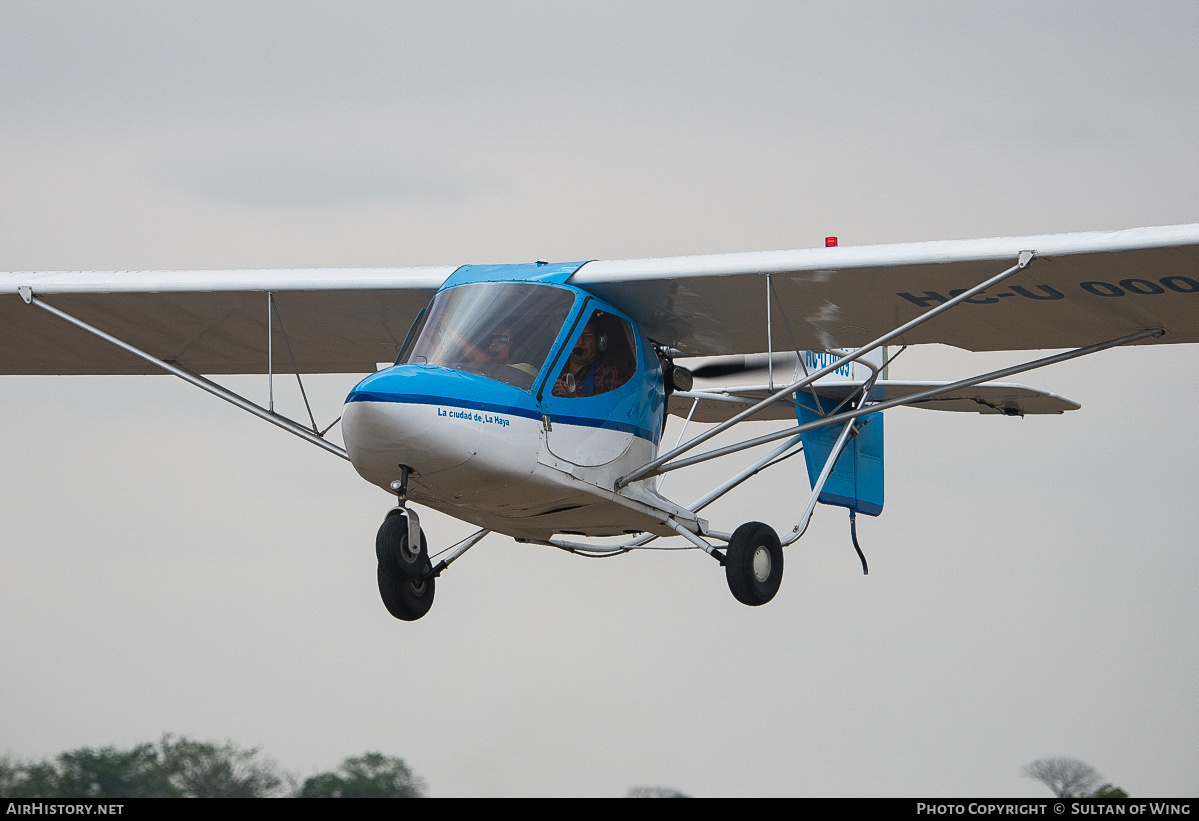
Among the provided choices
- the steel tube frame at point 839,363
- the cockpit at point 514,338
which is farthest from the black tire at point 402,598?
the cockpit at point 514,338

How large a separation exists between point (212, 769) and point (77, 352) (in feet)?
27.6

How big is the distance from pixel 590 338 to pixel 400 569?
2.35 meters

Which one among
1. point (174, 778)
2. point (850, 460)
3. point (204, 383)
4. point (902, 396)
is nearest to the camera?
point (174, 778)

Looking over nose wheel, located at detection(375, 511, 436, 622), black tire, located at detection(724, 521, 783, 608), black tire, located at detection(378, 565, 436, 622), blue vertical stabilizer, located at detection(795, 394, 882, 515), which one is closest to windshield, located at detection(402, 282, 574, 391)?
nose wheel, located at detection(375, 511, 436, 622)

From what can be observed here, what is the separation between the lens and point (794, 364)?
58.1 feet

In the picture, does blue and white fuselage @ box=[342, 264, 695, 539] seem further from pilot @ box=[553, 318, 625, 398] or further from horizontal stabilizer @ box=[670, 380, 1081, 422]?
horizontal stabilizer @ box=[670, 380, 1081, 422]

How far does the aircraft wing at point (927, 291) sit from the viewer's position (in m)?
13.3

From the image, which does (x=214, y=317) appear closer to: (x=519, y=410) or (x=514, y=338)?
(x=514, y=338)

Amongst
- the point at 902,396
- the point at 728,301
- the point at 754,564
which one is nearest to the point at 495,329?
the point at 728,301

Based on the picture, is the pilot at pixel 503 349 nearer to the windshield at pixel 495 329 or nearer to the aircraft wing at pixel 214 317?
the windshield at pixel 495 329

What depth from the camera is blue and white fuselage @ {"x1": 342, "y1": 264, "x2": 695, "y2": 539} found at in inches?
466

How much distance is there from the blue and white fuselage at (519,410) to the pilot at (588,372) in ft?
0.04

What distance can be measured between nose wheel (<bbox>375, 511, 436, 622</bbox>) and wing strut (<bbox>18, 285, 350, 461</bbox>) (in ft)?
3.88

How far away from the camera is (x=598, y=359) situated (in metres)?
13.6
